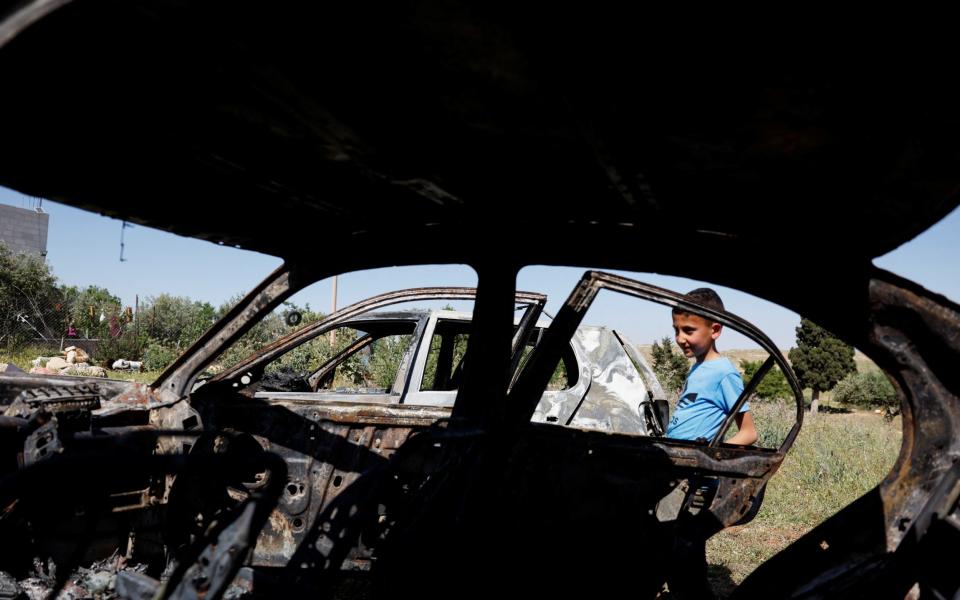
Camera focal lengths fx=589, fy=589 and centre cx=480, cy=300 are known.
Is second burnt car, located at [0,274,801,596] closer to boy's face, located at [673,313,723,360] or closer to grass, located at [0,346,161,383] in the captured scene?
boy's face, located at [673,313,723,360]

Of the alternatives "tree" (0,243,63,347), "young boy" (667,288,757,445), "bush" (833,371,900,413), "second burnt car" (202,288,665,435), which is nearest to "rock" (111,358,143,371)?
"tree" (0,243,63,347)

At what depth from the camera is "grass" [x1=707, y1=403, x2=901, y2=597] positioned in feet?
19.0

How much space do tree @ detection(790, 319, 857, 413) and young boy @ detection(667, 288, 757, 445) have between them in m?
27.8

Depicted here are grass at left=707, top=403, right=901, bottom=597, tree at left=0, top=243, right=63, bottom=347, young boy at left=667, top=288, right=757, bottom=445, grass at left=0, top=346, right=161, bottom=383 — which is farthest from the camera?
tree at left=0, top=243, right=63, bottom=347

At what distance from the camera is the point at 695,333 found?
4016mm

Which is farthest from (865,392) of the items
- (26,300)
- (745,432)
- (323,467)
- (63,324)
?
(26,300)

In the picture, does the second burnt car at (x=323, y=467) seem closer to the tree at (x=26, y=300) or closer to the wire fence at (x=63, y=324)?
the wire fence at (x=63, y=324)

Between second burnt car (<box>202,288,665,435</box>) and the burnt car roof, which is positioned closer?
the burnt car roof

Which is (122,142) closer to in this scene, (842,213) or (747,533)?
(842,213)

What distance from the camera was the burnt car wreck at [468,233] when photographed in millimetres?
1116

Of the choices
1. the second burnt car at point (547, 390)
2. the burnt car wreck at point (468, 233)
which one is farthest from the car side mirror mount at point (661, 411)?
the burnt car wreck at point (468, 233)

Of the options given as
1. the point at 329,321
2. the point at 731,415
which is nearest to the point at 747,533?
the point at 731,415

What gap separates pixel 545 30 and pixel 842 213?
3.43 feet

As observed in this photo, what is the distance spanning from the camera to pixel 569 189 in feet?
5.94
